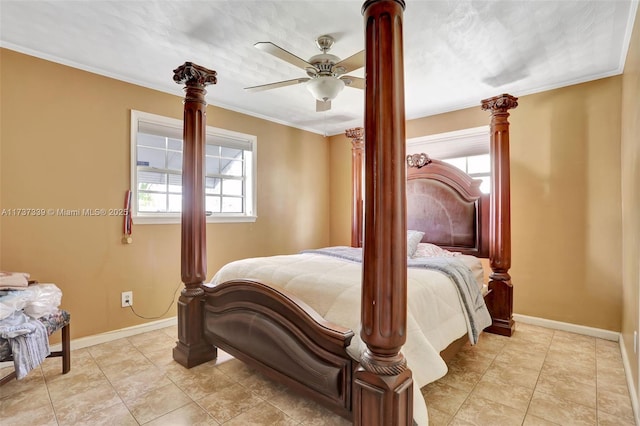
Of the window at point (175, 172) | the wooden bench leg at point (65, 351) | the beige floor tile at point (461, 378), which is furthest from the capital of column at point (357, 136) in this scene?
the wooden bench leg at point (65, 351)

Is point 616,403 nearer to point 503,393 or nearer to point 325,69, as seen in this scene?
point 503,393

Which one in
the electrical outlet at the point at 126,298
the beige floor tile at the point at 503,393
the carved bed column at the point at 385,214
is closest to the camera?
the carved bed column at the point at 385,214

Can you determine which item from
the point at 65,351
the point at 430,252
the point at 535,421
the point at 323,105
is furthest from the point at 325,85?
the point at 65,351

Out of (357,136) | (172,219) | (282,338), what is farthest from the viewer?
(357,136)

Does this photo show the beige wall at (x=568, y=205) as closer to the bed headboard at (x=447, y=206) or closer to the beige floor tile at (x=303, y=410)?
the bed headboard at (x=447, y=206)

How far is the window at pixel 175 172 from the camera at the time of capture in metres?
3.25

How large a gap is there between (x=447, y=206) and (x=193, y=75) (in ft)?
9.30

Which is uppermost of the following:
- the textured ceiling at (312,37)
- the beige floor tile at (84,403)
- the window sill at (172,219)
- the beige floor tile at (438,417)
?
the textured ceiling at (312,37)

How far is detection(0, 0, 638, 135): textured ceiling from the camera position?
2.04 m

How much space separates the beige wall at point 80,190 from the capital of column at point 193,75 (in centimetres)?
75

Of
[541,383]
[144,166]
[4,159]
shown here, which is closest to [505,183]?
[541,383]

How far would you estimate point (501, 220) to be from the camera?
309 centimetres

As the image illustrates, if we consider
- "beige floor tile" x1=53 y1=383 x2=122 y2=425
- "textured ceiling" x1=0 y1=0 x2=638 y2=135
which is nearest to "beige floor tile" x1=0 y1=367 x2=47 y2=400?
"beige floor tile" x1=53 y1=383 x2=122 y2=425

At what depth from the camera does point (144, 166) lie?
3.26 m
